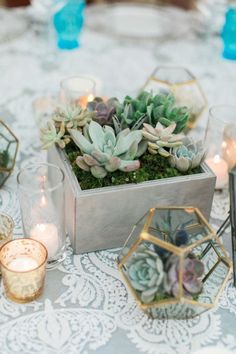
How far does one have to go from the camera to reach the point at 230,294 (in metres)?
0.80

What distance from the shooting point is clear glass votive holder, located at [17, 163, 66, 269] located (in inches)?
31.4

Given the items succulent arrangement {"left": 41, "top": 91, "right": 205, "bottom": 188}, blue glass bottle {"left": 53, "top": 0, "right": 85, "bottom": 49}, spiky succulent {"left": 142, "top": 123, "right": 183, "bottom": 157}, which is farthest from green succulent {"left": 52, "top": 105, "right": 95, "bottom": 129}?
blue glass bottle {"left": 53, "top": 0, "right": 85, "bottom": 49}

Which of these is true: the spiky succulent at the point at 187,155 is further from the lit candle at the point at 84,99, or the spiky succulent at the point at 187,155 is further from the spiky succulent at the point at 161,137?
the lit candle at the point at 84,99

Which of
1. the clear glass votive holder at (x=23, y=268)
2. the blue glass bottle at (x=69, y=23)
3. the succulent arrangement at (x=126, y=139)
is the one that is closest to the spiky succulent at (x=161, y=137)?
the succulent arrangement at (x=126, y=139)

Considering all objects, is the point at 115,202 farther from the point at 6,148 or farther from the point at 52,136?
the point at 6,148

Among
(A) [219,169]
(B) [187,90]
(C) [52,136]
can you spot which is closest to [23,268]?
(C) [52,136]

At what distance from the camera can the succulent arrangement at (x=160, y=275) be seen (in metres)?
0.68

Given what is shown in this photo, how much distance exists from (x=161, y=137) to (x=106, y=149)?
3.7 inches

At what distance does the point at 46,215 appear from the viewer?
2.75 feet

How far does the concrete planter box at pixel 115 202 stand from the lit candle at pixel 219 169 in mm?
122

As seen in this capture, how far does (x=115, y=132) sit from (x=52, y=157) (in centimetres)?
14

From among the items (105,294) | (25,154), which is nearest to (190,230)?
(105,294)

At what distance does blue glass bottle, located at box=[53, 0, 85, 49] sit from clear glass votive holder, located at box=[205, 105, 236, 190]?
1.78ft

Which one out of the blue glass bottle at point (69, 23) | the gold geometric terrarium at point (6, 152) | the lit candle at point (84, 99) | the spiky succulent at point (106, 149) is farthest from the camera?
the blue glass bottle at point (69, 23)
